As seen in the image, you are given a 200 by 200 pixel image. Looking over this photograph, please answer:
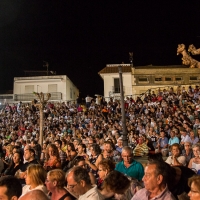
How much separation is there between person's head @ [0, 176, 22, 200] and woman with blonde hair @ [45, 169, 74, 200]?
0.57 m

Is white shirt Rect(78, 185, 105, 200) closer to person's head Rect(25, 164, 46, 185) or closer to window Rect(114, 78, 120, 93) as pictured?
person's head Rect(25, 164, 46, 185)

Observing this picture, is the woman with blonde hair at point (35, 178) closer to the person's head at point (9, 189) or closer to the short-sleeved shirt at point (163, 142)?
the person's head at point (9, 189)

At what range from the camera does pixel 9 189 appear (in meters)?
3.02

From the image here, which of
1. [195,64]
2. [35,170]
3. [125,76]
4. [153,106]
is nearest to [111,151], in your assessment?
[35,170]

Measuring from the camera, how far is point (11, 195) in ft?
9.80

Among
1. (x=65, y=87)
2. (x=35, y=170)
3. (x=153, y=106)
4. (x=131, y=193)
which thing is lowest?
(x=131, y=193)

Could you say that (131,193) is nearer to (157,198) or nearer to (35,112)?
(157,198)

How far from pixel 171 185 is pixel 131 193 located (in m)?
0.57

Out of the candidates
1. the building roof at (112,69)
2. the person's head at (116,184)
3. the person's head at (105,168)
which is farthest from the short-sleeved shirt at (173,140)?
the building roof at (112,69)

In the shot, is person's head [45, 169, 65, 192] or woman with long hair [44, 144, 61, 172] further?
woman with long hair [44, 144, 61, 172]

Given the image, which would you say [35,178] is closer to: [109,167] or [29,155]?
[109,167]

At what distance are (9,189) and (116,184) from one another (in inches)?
53.1

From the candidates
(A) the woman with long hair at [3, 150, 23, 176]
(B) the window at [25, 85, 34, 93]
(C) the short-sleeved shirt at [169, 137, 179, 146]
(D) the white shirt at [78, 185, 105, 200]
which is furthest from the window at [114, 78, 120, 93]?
(D) the white shirt at [78, 185, 105, 200]

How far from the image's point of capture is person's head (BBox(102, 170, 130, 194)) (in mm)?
3520
